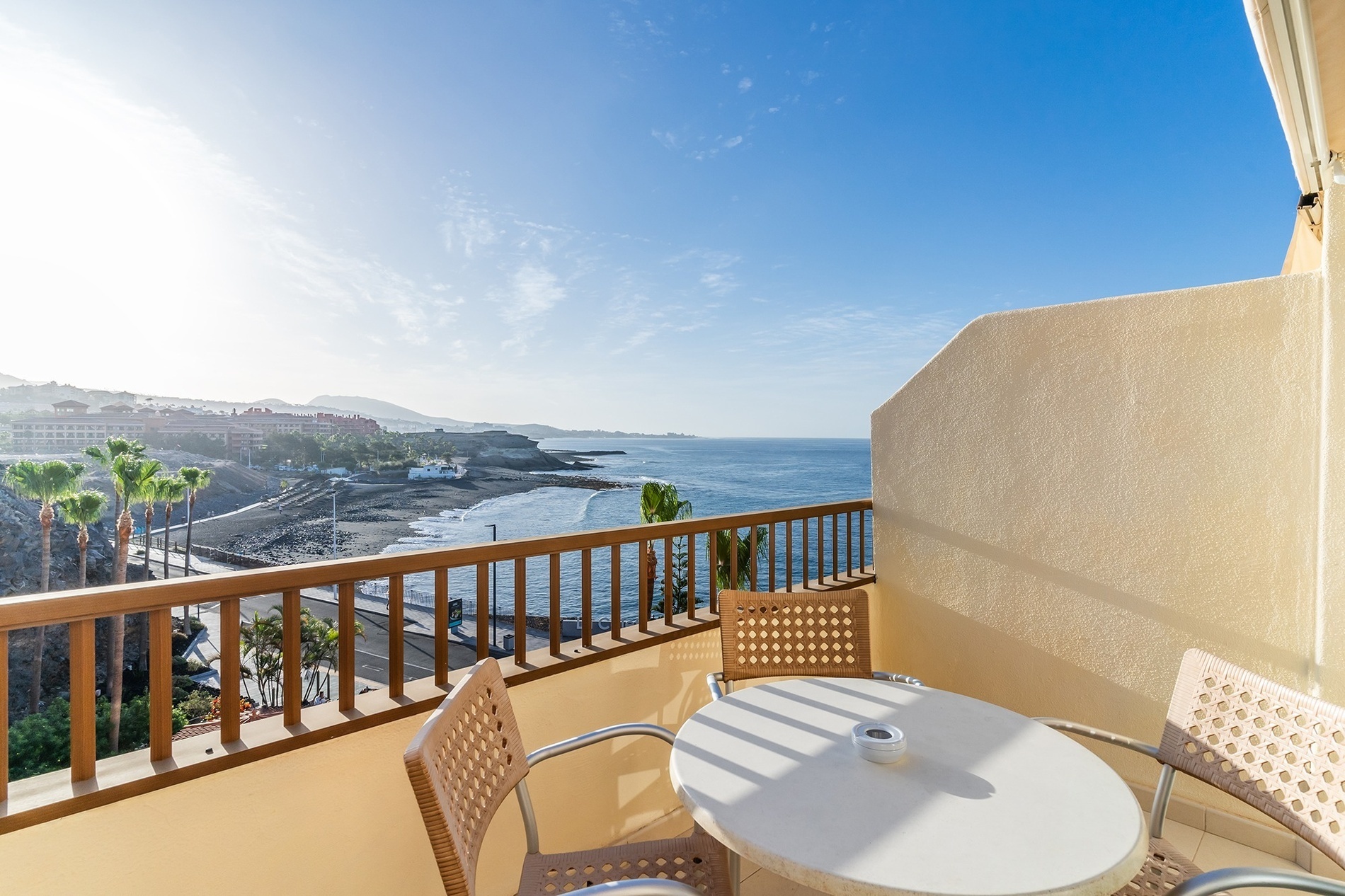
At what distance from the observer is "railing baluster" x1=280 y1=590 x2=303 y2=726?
161 cm

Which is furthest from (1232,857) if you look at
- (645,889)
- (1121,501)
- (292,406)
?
(292,406)

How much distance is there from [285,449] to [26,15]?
24.9 meters

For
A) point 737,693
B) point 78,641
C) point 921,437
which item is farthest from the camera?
point 921,437

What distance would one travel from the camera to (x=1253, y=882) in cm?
101

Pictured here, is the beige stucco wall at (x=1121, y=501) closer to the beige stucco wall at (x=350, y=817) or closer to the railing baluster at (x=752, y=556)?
the railing baluster at (x=752, y=556)

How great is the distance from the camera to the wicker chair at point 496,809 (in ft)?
3.24

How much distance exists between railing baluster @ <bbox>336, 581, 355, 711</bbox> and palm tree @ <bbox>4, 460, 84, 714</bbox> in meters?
22.1

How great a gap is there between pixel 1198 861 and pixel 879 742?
7.11ft

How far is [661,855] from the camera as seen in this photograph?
142cm

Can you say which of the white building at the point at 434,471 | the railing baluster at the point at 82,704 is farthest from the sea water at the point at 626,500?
the railing baluster at the point at 82,704

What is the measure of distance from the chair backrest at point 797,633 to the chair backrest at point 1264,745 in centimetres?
89

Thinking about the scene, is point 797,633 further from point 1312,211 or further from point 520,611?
point 1312,211

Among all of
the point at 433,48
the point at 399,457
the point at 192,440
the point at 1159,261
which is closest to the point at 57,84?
the point at 433,48

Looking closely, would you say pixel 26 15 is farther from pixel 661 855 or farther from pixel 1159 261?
pixel 1159 261
